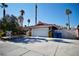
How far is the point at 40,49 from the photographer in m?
3.13

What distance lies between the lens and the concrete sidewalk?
3.06 metres

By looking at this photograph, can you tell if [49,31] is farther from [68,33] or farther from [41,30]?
[68,33]

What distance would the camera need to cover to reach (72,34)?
331 centimetres

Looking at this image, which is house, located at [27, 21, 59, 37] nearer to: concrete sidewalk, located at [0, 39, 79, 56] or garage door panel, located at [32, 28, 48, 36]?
garage door panel, located at [32, 28, 48, 36]

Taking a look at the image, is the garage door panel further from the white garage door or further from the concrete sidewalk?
the concrete sidewalk

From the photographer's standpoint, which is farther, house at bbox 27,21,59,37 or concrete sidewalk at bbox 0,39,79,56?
house at bbox 27,21,59,37

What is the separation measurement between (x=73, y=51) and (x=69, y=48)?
0.12 meters

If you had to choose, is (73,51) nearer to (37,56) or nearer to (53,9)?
(37,56)

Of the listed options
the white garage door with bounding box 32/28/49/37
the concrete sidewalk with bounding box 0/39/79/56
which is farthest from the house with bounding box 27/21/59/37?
the concrete sidewalk with bounding box 0/39/79/56

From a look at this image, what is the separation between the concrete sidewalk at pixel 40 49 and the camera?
3.06 meters

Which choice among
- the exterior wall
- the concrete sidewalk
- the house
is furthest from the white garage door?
the exterior wall

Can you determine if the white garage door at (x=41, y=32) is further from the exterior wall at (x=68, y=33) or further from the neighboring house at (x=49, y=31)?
the exterior wall at (x=68, y=33)

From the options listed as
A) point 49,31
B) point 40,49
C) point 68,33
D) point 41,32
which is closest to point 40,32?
point 41,32

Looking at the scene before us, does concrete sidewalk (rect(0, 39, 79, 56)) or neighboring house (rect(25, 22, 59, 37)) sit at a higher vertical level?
neighboring house (rect(25, 22, 59, 37))
